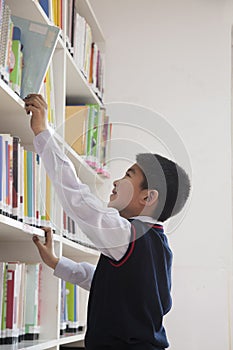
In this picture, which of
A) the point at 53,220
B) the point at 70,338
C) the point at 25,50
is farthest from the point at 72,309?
the point at 25,50

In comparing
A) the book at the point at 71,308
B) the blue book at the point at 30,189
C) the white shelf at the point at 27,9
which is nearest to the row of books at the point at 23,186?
the blue book at the point at 30,189

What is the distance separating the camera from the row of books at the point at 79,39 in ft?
8.22

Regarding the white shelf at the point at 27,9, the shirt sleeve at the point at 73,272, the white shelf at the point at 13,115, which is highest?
the white shelf at the point at 27,9

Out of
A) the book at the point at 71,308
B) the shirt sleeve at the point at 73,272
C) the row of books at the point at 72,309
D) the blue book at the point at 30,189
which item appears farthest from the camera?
the book at the point at 71,308

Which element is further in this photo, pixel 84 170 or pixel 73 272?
pixel 84 170

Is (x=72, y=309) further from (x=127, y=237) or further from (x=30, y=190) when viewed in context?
(x=127, y=237)

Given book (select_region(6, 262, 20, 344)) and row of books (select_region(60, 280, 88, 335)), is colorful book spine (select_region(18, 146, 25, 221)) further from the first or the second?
row of books (select_region(60, 280, 88, 335))

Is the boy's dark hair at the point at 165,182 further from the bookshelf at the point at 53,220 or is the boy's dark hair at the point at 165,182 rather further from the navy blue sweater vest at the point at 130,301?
the bookshelf at the point at 53,220

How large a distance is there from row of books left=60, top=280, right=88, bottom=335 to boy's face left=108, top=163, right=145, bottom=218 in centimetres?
73

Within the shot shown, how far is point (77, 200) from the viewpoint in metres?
1.78

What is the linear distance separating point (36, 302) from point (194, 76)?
1523mm

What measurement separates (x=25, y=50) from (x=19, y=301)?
29.2 inches

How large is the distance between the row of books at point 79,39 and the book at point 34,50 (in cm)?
33

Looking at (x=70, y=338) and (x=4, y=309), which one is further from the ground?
(x=4, y=309)
